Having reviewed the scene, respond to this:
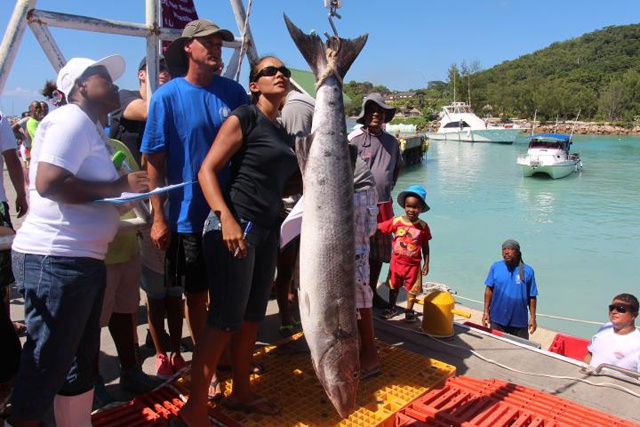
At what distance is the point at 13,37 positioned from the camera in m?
3.20

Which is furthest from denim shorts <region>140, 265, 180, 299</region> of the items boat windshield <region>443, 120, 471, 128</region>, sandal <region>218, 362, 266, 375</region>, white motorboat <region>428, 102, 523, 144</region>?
boat windshield <region>443, 120, 471, 128</region>

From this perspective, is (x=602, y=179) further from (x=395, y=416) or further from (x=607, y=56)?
(x=607, y=56)

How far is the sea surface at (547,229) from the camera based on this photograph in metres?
12.8

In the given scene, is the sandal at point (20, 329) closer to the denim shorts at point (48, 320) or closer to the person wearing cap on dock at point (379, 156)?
the denim shorts at point (48, 320)

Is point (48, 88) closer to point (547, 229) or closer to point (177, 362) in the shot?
point (177, 362)

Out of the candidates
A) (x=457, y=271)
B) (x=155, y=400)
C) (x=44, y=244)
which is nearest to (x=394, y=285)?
(x=155, y=400)

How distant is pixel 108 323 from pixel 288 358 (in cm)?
120

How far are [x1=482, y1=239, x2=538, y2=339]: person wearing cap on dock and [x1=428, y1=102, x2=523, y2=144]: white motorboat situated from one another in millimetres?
64208

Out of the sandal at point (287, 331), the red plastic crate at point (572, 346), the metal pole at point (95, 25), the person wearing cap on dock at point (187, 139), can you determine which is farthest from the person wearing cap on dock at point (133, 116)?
the red plastic crate at point (572, 346)

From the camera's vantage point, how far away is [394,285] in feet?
16.9

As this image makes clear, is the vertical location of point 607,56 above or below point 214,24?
above

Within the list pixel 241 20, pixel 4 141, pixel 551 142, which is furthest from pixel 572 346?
pixel 551 142

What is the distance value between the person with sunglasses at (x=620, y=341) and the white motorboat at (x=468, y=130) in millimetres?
65016

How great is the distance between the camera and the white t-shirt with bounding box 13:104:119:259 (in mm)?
2068
